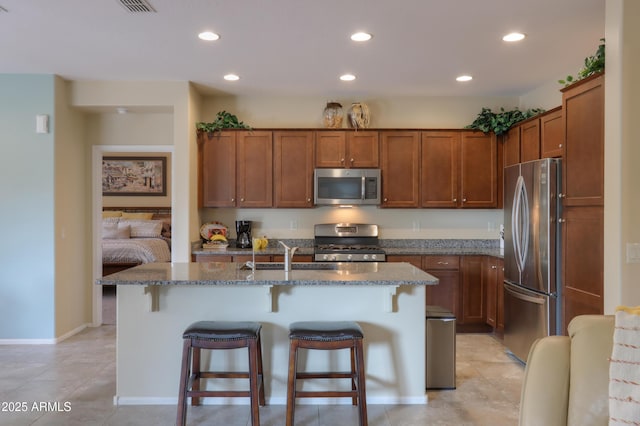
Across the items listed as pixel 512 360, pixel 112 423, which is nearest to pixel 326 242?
pixel 512 360

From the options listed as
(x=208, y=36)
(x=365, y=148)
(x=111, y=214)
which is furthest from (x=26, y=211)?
(x=111, y=214)

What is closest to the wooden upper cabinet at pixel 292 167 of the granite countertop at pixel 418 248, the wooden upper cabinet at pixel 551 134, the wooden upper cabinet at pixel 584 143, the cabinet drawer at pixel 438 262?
the granite countertop at pixel 418 248

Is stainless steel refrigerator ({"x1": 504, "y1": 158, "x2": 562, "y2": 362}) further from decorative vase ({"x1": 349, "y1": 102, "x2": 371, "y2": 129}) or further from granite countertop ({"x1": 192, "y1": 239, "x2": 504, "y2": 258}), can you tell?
decorative vase ({"x1": 349, "y1": 102, "x2": 371, "y2": 129})

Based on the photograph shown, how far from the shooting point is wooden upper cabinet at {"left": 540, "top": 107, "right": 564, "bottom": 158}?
13.2ft

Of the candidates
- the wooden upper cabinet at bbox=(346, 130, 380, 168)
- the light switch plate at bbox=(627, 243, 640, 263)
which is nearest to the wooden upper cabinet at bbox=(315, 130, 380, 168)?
the wooden upper cabinet at bbox=(346, 130, 380, 168)

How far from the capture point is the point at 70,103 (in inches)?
192

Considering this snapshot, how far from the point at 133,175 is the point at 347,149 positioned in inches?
225

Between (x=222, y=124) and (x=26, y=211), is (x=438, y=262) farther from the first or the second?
(x=26, y=211)

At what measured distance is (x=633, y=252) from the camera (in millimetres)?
2674

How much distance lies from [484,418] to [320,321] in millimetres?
1177

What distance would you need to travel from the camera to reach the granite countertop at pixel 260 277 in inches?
113

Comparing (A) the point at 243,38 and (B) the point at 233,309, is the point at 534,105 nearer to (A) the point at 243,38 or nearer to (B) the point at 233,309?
(A) the point at 243,38

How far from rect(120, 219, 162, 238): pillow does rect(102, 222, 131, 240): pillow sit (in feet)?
0.43

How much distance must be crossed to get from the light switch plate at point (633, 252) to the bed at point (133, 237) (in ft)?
21.2
